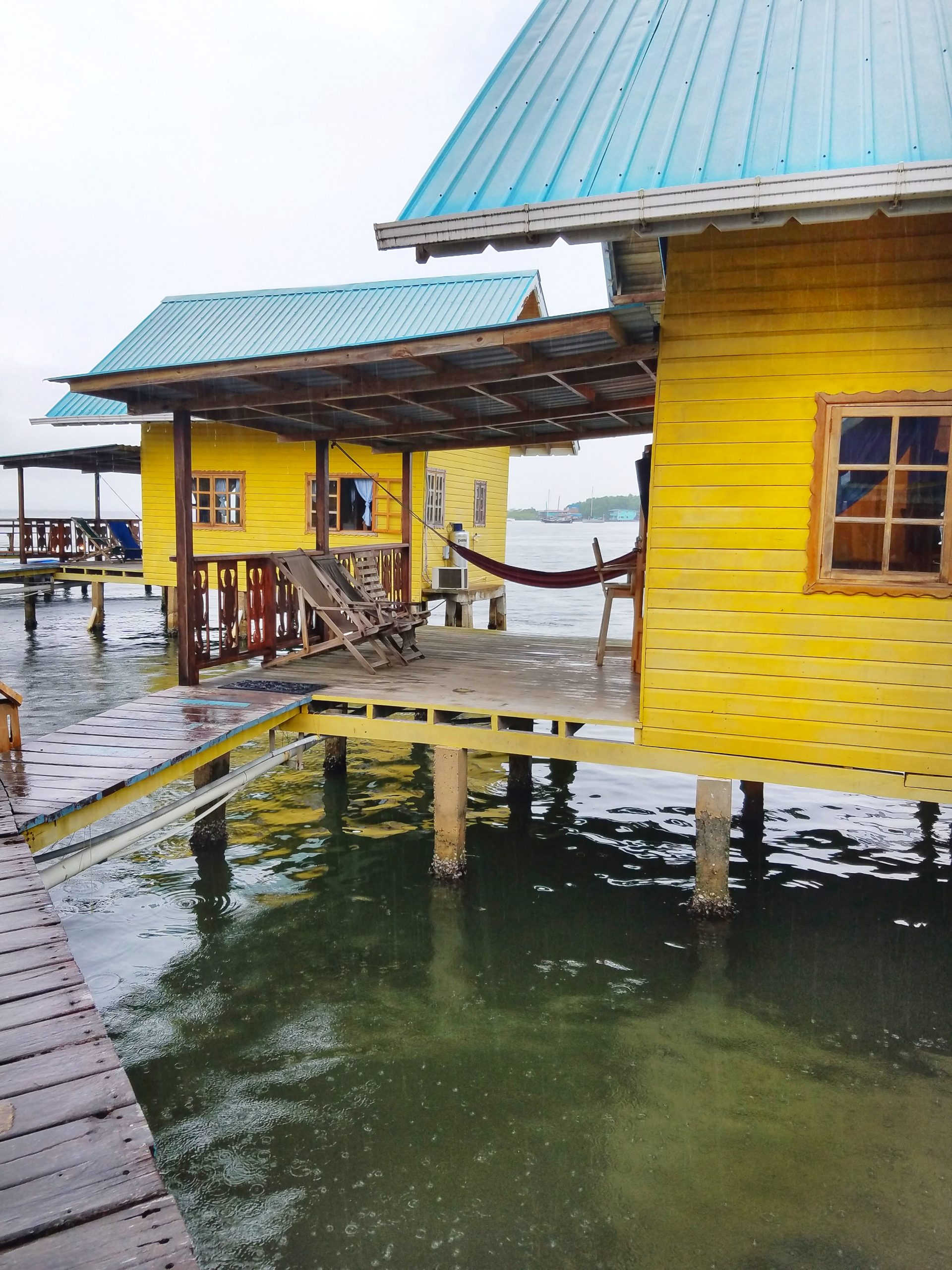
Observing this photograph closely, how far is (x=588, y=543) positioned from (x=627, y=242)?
79901 millimetres

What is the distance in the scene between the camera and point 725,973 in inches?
195

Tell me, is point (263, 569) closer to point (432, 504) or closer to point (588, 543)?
point (432, 504)

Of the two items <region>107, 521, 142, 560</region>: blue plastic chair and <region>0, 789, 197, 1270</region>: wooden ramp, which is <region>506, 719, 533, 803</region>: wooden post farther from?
<region>107, 521, 142, 560</region>: blue plastic chair

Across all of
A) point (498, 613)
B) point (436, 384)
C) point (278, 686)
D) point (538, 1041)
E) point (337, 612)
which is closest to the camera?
point (538, 1041)

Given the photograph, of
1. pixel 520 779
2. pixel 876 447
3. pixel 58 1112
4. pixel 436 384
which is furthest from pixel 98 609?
pixel 58 1112

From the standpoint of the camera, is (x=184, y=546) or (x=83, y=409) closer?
(x=184, y=546)

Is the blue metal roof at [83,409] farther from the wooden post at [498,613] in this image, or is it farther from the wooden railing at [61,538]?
the wooden post at [498,613]

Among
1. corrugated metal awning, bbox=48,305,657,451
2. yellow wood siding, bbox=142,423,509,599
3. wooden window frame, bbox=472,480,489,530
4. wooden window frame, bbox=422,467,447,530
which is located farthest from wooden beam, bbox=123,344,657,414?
wooden window frame, bbox=472,480,489,530

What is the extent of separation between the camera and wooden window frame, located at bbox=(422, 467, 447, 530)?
46.4ft

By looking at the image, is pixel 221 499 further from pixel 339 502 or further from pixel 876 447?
pixel 876 447

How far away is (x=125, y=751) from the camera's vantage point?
4879mm

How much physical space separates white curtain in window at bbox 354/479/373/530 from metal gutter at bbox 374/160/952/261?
10668 millimetres

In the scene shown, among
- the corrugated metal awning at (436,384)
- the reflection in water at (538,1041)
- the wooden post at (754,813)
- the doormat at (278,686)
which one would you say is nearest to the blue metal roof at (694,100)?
the corrugated metal awning at (436,384)

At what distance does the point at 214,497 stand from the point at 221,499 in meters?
0.14
